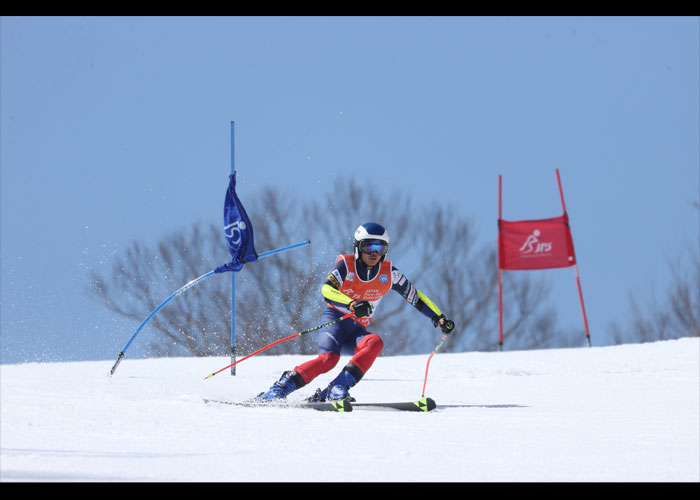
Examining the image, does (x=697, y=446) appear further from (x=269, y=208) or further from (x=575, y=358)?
(x=269, y=208)

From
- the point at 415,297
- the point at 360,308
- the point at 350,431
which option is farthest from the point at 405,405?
the point at 350,431

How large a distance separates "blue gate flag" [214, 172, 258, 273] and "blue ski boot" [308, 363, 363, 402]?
7.61 ft

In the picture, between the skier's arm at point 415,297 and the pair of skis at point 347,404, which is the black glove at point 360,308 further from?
the skier's arm at point 415,297

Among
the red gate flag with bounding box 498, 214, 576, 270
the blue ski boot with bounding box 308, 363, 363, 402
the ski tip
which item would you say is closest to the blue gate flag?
the blue ski boot with bounding box 308, 363, 363, 402

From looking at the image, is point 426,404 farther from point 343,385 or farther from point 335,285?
point 335,285

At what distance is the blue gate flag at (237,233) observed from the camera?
8.41 metres

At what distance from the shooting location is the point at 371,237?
6.48m

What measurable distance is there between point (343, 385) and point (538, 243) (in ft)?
34.9

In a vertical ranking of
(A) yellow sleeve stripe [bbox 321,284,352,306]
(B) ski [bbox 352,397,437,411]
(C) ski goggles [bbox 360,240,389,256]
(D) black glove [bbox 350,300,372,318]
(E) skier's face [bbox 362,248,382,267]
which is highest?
(C) ski goggles [bbox 360,240,389,256]

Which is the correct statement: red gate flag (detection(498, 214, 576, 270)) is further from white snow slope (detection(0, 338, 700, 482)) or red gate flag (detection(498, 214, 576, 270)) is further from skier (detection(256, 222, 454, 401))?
skier (detection(256, 222, 454, 401))

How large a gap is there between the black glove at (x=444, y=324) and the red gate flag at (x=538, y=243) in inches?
378

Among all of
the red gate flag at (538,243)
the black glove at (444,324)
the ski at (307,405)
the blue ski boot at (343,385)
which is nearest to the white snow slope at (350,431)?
the ski at (307,405)

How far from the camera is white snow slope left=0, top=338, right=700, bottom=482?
3.37m

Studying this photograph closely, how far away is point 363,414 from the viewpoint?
19.3ft
